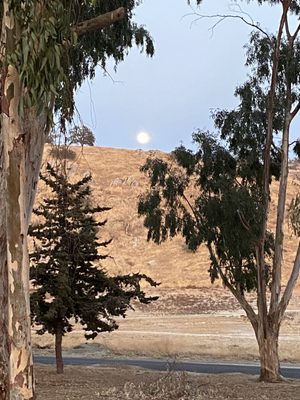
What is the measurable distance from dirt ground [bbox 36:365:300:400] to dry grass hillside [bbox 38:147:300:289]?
28.9 m

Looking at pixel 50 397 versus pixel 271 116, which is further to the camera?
pixel 271 116

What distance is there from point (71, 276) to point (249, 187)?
5325 mm

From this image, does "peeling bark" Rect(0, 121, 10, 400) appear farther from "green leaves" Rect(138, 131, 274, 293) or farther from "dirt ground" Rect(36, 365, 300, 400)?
"green leaves" Rect(138, 131, 274, 293)

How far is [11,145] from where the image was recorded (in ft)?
25.3

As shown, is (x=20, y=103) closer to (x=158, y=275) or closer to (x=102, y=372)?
(x=102, y=372)

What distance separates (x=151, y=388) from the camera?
13.1m

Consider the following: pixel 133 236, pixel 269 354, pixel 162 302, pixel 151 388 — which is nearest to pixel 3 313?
pixel 151 388

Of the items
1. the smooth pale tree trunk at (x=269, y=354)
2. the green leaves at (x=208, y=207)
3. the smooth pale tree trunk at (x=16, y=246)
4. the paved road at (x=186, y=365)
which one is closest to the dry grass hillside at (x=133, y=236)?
the paved road at (x=186, y=365)

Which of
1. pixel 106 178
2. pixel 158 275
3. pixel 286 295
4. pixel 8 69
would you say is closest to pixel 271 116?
pixel 286 295

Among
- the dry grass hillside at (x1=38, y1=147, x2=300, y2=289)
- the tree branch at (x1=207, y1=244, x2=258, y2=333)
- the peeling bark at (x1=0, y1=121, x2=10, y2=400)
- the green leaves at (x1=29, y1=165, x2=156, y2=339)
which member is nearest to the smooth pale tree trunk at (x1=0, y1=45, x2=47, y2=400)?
the peeling bark at (x1=0, y1=121, x2=10, y2=400)

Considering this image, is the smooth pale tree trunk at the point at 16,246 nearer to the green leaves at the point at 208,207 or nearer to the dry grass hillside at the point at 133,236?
the green leaves at the point at 208,207

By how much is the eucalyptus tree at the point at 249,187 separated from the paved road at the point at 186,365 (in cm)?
329

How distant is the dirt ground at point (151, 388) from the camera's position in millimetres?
12733

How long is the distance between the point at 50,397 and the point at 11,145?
6.77m
